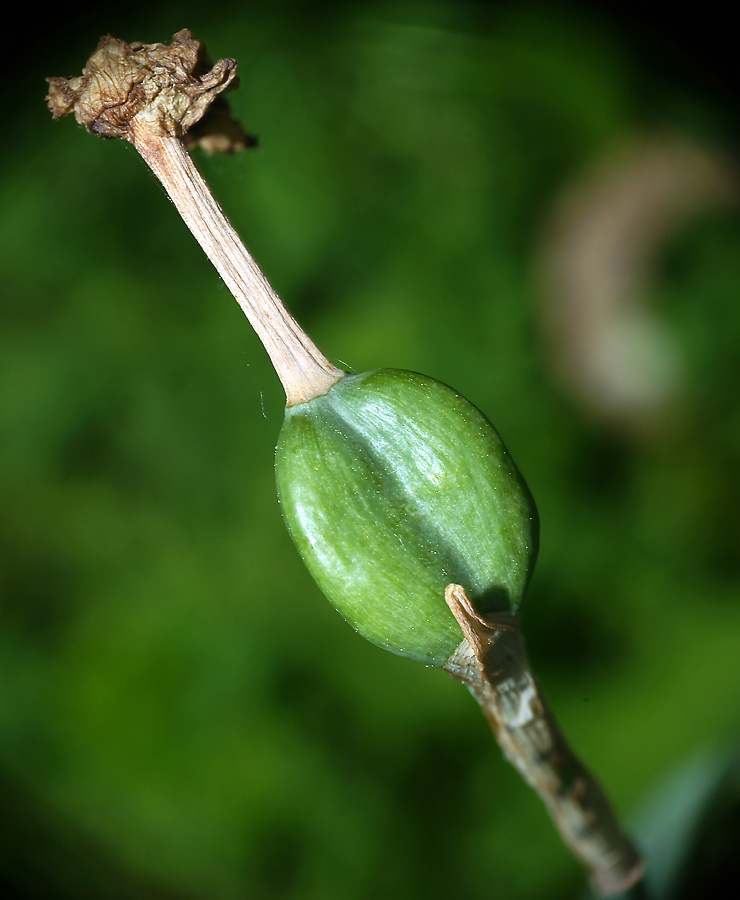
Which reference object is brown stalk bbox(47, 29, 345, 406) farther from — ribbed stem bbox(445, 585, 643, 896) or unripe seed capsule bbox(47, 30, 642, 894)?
ribbed stem bbox(445, 585, 643, 896)

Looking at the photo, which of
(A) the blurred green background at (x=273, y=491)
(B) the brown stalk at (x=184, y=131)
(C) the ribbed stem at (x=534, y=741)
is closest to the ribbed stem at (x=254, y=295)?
(B) the brown stalk at (x=184, y=131)

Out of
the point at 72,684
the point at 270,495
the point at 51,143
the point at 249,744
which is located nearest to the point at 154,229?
the point at 51,143

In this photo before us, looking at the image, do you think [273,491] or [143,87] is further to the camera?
[273,491]

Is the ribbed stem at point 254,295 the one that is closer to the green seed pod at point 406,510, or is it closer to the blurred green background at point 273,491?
the green seed pod at point 406,510

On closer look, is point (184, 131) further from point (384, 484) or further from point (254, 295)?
point (384, 484)

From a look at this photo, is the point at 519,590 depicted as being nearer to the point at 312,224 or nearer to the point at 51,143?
the point at 312,224

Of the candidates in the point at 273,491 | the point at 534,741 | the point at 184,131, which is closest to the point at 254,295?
the point at 184,131

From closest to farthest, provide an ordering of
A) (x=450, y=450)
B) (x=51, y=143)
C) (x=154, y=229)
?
(x=450, y=450) < (x=51, y=143) < (x=154, y=229)
